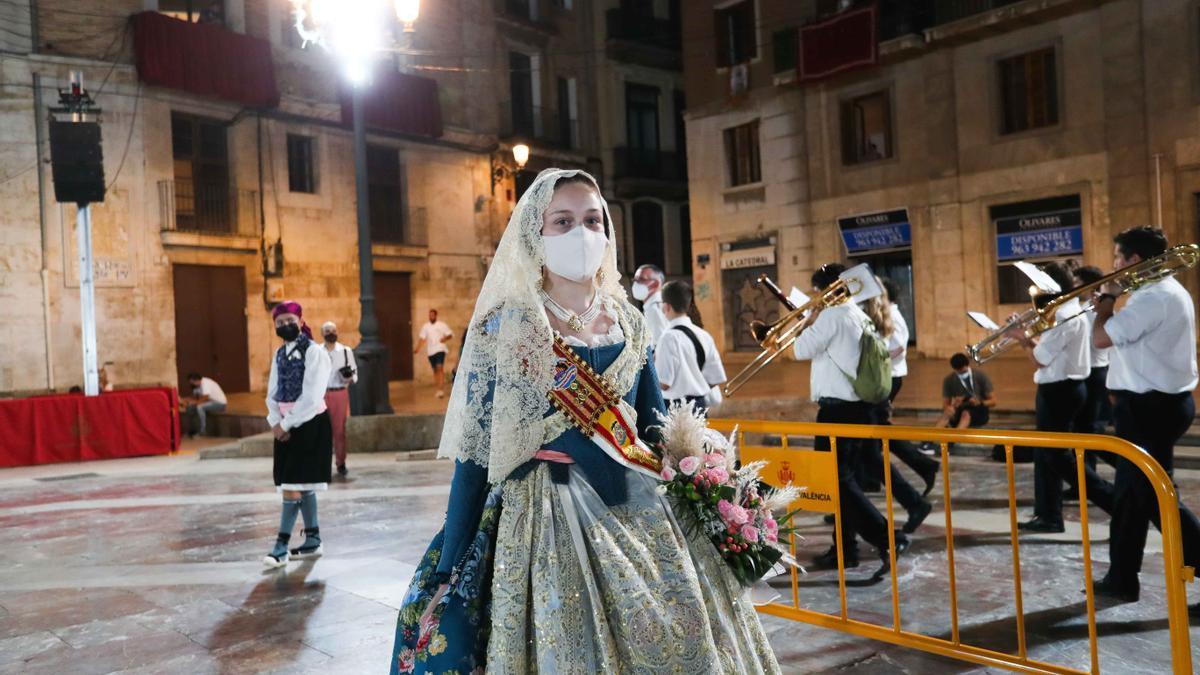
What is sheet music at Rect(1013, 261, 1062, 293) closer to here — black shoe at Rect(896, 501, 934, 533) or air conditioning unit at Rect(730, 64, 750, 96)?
black shoe at Rect(896, 501, 934, 533)

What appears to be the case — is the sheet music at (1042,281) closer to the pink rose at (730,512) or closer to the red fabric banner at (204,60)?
the pink rose at (730,512)

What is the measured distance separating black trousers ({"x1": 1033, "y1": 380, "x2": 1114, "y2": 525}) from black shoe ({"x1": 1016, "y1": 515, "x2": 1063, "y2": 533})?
0.02 m

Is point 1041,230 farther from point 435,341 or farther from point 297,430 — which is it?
point 297,430

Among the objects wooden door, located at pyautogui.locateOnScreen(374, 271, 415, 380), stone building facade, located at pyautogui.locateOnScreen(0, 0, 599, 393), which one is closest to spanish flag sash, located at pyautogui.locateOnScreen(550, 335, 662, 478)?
stone building facade, located at pyautogui.locateOnScreen(0, 0, 599, 393)

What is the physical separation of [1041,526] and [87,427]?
12.1 meters

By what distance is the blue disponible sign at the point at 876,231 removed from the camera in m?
21.1

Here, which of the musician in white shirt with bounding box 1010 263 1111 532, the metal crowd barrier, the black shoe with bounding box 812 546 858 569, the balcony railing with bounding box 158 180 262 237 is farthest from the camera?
the balcony railing with bounding box 158 180 262 237

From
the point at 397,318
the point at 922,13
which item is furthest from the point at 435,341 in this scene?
the point at 922,13

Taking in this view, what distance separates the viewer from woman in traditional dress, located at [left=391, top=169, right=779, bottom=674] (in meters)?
2.52

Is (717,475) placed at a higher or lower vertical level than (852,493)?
higher

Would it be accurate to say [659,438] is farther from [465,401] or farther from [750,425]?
[750,425]

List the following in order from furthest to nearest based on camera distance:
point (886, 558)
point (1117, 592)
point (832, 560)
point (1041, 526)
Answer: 1. point (1041, 526)
2. point (832, 560)
3. point (886, 558)
4. point (1117, 592)

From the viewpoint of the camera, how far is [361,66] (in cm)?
1188

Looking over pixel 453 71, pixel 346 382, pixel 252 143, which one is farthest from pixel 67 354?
pixel 453 71
